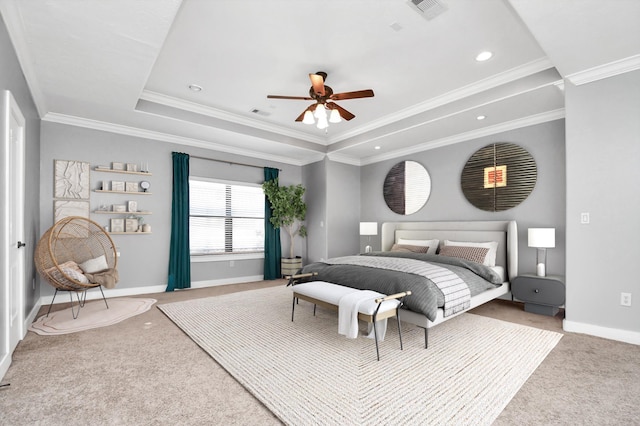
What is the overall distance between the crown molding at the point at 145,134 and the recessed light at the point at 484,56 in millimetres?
4293

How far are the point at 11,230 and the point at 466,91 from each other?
510 centimetres

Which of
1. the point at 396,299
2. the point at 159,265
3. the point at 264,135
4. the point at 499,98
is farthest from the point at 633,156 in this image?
the point at 159,265

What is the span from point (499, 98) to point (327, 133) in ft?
9.99

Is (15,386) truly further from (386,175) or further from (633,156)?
(386,175)

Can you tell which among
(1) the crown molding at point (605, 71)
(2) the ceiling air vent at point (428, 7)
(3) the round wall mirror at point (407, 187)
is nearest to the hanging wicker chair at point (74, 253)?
(2) the ceiling air vent at point (428, 7)

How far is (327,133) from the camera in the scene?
6.07 m

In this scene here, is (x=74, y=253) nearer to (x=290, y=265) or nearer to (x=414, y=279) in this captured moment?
(x=290, y=265)

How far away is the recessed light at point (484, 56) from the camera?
10.7 ft

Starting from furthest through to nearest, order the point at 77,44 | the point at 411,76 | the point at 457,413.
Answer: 1. the point at 411,76
2. the point at 77,44
3. the point at 457,413

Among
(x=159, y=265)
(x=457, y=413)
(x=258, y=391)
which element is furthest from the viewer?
(x=159, y=265)

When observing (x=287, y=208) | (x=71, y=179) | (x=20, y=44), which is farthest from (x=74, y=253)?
(x=287, y=208)

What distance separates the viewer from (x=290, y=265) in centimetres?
649

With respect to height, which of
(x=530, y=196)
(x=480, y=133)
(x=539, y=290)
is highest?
(x=480, y=133)

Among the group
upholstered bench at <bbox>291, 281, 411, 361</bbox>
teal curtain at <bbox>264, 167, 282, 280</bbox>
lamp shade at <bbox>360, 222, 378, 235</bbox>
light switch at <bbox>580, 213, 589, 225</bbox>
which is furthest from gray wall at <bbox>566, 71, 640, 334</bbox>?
teal curtain at <bbox>264, 167, 282, 280</bbox>
